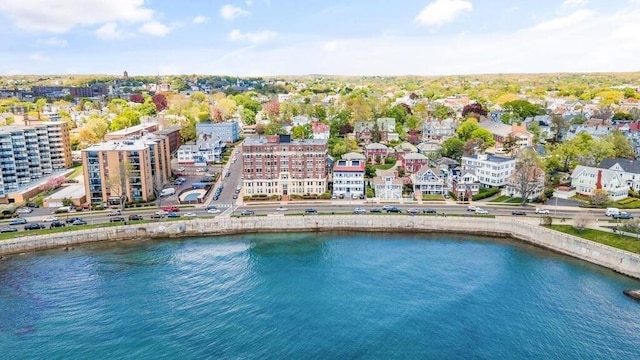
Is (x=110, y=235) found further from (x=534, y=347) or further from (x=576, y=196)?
(x=576, y=196)

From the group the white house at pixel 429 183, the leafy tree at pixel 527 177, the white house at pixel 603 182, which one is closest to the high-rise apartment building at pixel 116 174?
the white house at pixel 429 183

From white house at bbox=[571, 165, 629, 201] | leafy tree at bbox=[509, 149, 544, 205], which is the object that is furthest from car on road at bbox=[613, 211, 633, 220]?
leafy tree at bbox=[509, 149, 544, 205]

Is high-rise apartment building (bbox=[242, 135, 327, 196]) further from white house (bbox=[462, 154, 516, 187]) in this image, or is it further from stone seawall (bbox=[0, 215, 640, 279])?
white house (bbox=[462, 154, 516, 187])

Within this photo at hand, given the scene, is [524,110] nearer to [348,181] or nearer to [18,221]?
[348,181]

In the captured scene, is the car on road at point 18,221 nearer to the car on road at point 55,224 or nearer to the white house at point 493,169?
the car on road at point 55,224

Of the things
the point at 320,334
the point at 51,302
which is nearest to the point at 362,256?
the point at 320,334

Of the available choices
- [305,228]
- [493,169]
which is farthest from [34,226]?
[493,169]
